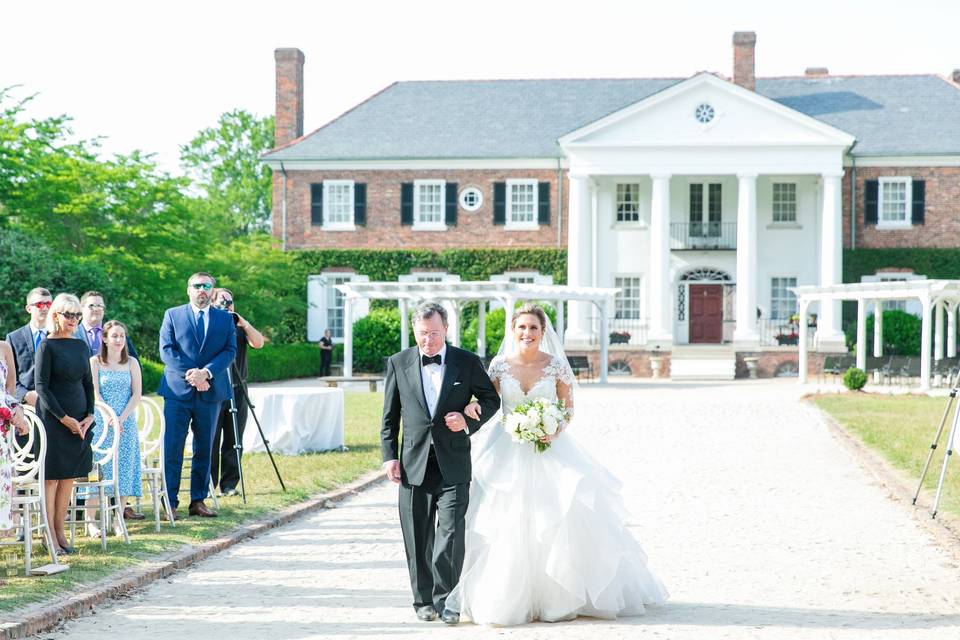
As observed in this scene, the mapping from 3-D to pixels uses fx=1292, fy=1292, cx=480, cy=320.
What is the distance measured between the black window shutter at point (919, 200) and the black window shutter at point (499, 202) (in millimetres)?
13322

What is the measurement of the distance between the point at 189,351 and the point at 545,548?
4.53 meters

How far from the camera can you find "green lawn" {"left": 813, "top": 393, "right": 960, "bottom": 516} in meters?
13.0

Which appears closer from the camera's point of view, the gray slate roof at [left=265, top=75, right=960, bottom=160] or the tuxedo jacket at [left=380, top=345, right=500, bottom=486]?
the tuxedo jacket at [left=380, top=345, right=500, bottom=486]

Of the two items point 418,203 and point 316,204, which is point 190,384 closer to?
point 418,203

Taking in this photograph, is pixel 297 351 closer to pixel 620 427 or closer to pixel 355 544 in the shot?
pixel 620 427

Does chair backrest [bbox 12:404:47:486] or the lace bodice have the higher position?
the lace bodice

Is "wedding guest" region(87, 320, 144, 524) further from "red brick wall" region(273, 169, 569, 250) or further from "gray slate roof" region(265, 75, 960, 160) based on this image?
"gray slate roof" region(265, 75, 960, 160)

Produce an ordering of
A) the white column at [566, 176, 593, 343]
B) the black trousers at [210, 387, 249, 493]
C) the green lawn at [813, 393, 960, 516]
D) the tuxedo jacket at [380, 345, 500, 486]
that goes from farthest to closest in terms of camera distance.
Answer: the white column at [566, 176, 593, 343]
the green lawn at [813, 393, 960, 516]
the black trousers at [210, 387, 249, 493]
the tuxedo jacket at [380, 345, 500, 486]

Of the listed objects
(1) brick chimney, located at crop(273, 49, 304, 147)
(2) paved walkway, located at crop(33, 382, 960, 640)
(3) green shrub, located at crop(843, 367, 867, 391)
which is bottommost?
(2) paved walkway, located at crop(33, 382, 960, 640)

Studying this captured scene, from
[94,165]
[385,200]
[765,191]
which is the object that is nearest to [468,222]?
[385,200]

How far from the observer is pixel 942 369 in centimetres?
3016

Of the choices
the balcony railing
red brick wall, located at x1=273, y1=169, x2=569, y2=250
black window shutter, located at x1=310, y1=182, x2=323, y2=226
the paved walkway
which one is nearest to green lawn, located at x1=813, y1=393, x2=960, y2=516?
the paved walkway

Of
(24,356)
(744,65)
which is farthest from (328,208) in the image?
(24,356)

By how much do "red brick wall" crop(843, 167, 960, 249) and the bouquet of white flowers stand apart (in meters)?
37.0
